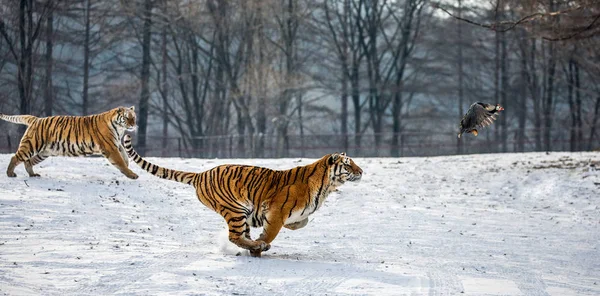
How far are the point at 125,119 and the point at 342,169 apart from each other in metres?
6.27

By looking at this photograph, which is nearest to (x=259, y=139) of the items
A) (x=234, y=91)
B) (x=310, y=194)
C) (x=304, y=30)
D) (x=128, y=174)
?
(x=234, y=91)

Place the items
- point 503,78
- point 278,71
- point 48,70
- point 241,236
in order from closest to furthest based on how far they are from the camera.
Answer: point 241,236 → point 48,70 → point 278,71 → point 503,78

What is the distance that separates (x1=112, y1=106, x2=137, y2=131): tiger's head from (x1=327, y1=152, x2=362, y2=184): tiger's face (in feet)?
19.8

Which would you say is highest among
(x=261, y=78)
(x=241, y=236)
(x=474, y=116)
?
(x=261, y=78)

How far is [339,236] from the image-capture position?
1212cm

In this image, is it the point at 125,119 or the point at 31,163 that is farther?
the point at 31,163

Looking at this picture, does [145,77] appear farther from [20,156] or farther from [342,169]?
[342,169]

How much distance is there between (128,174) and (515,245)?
23.6 feet

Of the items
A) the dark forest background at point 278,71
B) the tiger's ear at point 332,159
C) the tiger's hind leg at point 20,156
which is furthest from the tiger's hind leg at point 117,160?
the dark forest background at point 278,71

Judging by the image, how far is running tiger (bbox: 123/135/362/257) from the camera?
892 centimetres

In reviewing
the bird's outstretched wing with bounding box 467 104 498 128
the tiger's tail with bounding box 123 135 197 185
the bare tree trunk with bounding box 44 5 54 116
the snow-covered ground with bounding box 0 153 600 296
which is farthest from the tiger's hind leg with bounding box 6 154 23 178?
the bare tree trunk with bounding box 44 5 54 116

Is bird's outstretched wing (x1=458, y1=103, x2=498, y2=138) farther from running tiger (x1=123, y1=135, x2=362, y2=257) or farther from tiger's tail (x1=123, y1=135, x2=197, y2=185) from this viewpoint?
tiger's tail (x1=123, y1=135, x2=197, y2=185)

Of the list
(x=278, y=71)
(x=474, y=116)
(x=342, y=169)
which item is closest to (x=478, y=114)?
(x=474, y=116)

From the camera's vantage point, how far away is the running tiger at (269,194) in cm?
892
